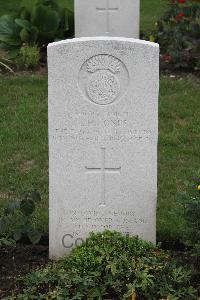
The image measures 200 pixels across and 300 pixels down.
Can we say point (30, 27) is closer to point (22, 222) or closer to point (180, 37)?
point (180, 37)

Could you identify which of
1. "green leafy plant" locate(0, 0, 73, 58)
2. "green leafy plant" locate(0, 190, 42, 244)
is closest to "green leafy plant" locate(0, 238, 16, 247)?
"green leafy plant" locate(0, 190, 42, 244)

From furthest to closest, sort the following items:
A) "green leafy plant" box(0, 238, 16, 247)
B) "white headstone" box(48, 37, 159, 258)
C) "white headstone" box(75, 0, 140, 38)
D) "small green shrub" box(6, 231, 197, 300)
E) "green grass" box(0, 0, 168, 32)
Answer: "green grass" box(0, 0, 168, 32) → "white headstone" box(75, 0, 140, 38) → "green leafy plant" box(0, 238, 16, 247) → "white headstone" box(48, 37, 159, 258) → "small green shrub" box(6, 231, 197, 300)

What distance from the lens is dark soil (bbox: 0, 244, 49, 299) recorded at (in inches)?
193

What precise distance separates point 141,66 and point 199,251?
1.20m

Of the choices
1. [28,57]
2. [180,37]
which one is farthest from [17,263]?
[180,37]

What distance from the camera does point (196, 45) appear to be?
9586 mm

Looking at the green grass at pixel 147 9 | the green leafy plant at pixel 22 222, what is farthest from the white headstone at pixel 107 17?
the green leafy plant at pixel 22 222

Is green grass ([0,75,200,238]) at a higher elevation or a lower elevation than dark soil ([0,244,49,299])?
higher

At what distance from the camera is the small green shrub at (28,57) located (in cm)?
962

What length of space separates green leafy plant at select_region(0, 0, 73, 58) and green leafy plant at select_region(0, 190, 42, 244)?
4802mm

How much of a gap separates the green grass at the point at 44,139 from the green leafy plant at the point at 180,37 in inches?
18.0

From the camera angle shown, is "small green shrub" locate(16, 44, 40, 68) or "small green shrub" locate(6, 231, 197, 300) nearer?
"small green shrub" locate(6, 231, 197, 300)

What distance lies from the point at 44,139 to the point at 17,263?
2437 mm

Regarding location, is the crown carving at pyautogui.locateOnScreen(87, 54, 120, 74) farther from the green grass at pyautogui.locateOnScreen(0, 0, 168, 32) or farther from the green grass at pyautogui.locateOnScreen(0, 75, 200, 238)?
the green grass at pyautogui.locateOnScreen(0, 0, 168, 32)
